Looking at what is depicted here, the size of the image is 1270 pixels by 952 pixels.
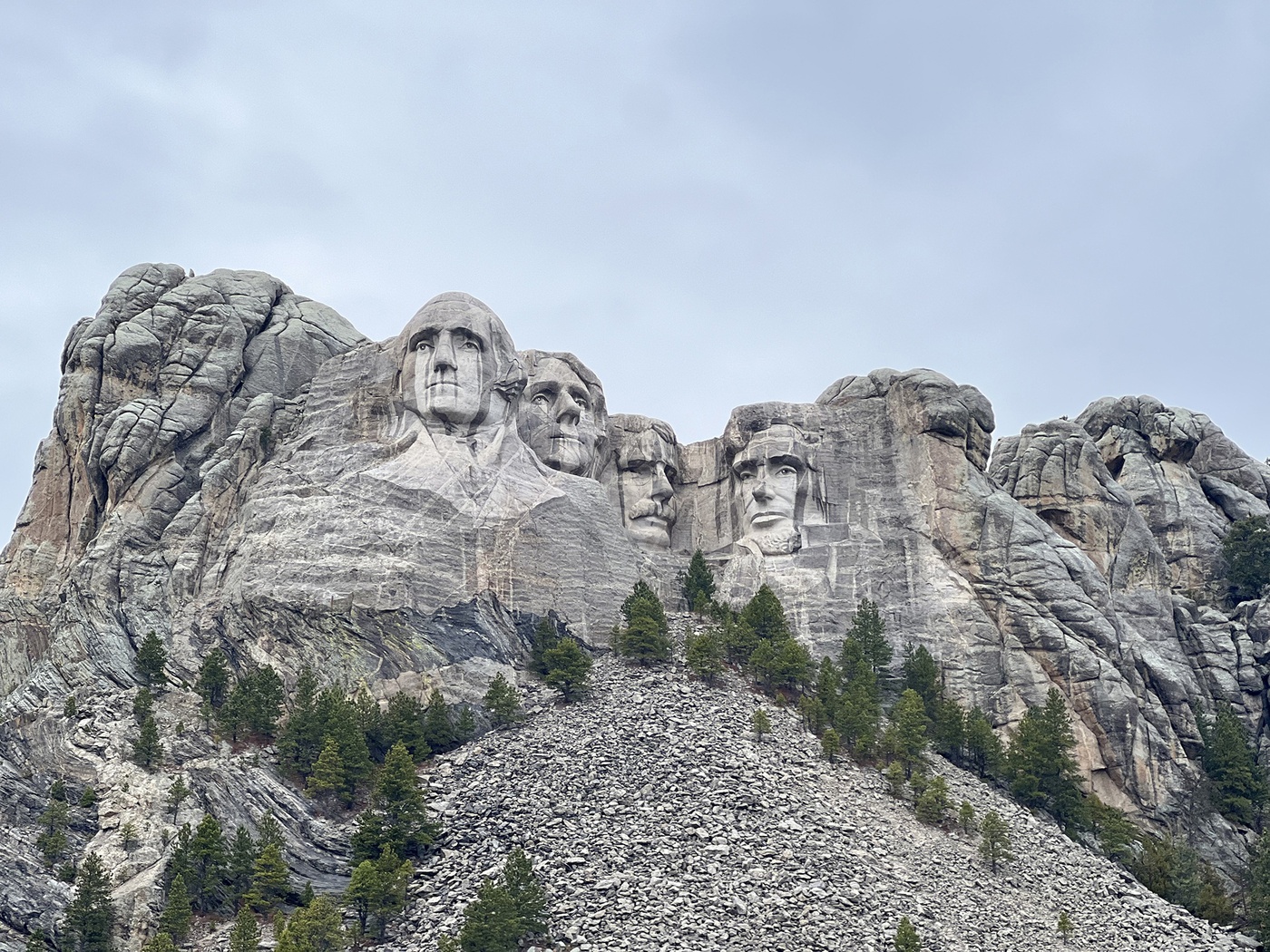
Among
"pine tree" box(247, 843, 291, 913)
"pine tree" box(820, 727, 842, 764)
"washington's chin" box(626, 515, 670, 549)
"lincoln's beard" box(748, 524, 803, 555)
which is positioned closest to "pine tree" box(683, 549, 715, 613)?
"lincoln's beard" box(748, 524, 803, 555)

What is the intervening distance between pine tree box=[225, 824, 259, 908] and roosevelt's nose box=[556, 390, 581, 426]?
67.0 ft

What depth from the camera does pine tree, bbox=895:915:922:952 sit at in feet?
166

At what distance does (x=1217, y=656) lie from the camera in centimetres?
7125

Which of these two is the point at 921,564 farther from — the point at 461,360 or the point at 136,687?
the point at 136,687

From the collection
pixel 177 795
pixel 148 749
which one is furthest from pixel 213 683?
pixel 177 795

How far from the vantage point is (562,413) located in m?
70.8

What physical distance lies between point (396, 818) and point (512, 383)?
54.1ft

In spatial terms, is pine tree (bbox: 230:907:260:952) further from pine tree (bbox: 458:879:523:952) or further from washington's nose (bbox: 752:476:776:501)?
washington's nose (bbox: 752:476:776:501)

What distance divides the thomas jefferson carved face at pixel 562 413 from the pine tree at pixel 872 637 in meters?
9.18

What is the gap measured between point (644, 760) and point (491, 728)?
467 centimetres

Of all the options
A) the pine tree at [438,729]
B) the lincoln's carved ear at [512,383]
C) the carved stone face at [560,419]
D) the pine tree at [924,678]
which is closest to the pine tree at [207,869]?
the pine tree at [438,729]

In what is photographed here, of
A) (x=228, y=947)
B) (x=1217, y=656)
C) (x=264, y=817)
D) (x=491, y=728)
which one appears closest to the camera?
(x=228, y=947)

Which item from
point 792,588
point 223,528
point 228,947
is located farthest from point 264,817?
point 792,588

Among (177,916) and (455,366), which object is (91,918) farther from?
(455,366)
